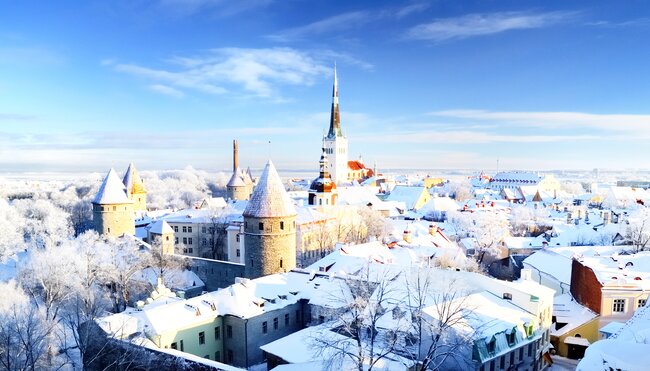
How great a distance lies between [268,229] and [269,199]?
2.08m

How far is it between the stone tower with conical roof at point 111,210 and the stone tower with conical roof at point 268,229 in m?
18.7

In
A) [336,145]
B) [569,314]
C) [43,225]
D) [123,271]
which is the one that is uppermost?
[336,145]

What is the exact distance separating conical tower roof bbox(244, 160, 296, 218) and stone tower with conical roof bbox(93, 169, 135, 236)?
19.0 meters

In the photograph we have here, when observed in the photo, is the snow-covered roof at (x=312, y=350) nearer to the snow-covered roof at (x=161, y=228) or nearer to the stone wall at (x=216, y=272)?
the stone wall at (x=216, y=272)

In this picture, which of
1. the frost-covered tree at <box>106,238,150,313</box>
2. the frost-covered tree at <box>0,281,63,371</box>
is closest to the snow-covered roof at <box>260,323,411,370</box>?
the frost-covered tree at <box>0,281,63,371</box>

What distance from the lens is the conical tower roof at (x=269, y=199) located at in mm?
32125

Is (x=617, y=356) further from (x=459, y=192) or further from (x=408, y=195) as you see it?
(x=459, y=192)

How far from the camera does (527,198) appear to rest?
369 feet

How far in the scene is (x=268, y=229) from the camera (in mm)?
32156

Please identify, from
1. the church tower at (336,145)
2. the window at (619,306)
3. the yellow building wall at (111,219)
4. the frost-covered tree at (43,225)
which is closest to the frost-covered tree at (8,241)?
the frost-covered tree at (43,225)

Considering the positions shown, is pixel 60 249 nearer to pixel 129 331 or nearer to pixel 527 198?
pixel 129 331

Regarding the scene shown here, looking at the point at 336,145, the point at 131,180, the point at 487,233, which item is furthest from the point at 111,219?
the point at 336,145

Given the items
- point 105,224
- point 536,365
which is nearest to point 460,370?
point 536,365

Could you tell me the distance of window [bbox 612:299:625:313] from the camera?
28.2 metres
